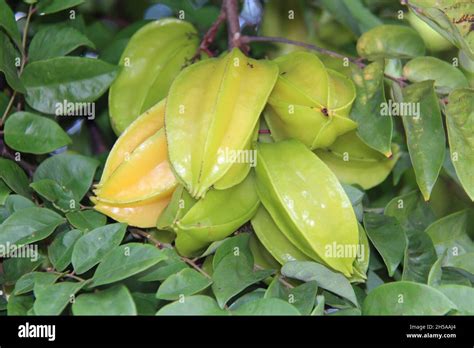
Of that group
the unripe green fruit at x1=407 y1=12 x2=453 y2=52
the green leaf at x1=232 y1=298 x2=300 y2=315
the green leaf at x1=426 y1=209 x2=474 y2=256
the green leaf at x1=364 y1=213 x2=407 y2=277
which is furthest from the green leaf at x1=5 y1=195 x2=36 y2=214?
the unripe green fruit at x1=407 y1=12 x2=453 y2=52

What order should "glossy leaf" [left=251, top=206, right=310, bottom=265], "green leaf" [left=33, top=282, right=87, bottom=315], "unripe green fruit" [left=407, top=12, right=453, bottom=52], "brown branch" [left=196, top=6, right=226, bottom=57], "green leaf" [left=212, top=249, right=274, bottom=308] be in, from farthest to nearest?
"unripe green fruit" [left=407, top=12, right=453, bottom=52], "brown branch" [left=196, top=6, right=226, bottom=57], "glossy leaf" [left=251, top=206, right=310, bottom=265], "green leaf" [left=212, top=249, right=274, bottom=308], "green leaf" [left=33, top=282, right=87, bottom=315]

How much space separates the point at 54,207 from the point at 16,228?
4.1 inches

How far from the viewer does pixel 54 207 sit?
3.68 feet

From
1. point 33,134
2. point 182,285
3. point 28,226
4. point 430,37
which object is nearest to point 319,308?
point 182,285

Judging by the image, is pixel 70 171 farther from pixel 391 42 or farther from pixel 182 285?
pixel 391 42

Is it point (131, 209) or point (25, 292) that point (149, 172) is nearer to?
point (131, 209)

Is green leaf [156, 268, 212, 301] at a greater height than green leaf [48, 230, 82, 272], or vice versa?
green leaf [156, 268, 212, 301]

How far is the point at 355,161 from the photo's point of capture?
1.21m

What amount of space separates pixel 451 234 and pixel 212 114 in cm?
43

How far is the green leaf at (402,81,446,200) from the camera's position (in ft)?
3.57

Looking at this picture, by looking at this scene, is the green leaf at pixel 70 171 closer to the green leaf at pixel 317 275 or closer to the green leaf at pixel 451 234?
the green leaf at pixel 317 275

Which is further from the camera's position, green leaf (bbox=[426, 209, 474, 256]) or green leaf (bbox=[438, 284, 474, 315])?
green leaf (bbox=[426, 209, 474, 256])

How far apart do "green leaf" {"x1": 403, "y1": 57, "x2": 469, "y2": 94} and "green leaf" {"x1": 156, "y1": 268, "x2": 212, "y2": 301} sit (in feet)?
1.63

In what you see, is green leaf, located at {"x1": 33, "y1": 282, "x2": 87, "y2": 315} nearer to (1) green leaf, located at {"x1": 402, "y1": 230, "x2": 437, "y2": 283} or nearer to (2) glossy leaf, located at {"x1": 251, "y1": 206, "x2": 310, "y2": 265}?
(2) glossy leaf, located at {"x1": 251, "y1": 206, "x2": 310, "y2": 265}
